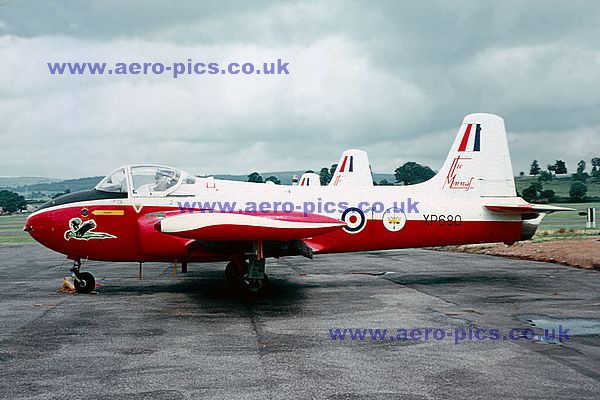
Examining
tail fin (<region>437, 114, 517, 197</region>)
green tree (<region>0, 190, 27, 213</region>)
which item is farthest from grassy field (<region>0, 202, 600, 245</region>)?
green tree (<region>0, 190, 27, 213</region>)

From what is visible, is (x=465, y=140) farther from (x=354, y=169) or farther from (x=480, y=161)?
(x=354, y=169)

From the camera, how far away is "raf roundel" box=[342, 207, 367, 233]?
1404 centimetres

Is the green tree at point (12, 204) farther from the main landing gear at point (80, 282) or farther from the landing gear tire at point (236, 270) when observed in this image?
the landing gear tire at point (236, 270)

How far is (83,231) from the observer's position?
1295 centimetres

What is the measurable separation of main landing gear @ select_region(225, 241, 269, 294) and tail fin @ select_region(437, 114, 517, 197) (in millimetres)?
5318

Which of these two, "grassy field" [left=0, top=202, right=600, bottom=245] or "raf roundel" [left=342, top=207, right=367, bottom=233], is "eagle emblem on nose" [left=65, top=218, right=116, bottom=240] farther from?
"grassy field" [left=0, top=202, right=600, bottom=245]

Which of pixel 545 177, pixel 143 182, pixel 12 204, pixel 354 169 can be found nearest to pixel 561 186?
pixel 545 177

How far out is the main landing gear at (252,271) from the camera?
477 inches

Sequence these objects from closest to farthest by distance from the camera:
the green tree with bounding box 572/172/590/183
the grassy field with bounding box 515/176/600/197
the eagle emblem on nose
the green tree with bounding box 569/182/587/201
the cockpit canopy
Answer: the eagle emblem on nose < the cockpit canopy < the green tree with bounding box 569/182/587/201 < the grassy field with bounding box 515/176/600/197 < the green tree with bounding box 572/172/590/183

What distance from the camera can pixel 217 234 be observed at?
1110 cm

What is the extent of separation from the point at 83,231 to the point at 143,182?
63.9 inches

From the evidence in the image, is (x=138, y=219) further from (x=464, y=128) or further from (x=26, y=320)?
(x=464, y=128)

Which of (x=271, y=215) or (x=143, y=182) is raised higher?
(x=143, y=182)

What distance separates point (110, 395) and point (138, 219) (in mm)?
7489
